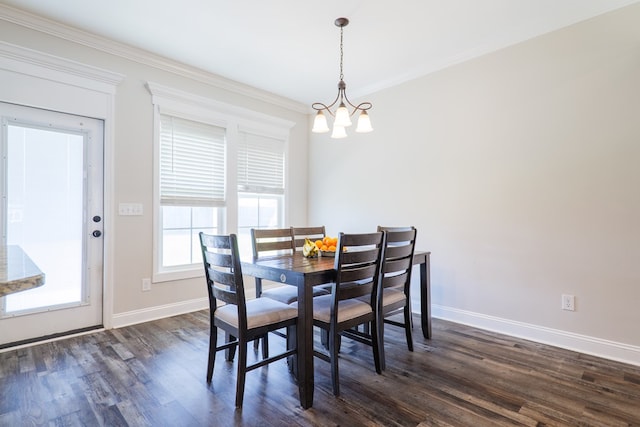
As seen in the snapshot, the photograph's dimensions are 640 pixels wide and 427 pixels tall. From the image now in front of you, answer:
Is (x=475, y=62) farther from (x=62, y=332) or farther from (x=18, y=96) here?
(x=62, y=332)

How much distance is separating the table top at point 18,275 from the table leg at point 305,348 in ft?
3.85

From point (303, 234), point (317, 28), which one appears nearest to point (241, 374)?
point (303, 234)

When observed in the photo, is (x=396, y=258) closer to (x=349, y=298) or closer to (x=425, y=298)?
(x=349, y=298)

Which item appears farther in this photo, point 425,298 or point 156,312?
point 156,312

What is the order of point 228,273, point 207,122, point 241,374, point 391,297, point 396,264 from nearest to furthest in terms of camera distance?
point 241,374 < point 228,273 < point 396,264 < point 391,297 < point 207,122

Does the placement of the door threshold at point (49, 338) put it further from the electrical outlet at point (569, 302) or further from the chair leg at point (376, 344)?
the electrical outlet at point (569, 302)

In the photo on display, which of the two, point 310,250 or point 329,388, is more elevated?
point 310,250

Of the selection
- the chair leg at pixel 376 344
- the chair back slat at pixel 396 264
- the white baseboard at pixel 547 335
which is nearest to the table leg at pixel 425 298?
the chair back slat at pixel 396 264

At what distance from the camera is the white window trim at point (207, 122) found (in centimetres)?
335

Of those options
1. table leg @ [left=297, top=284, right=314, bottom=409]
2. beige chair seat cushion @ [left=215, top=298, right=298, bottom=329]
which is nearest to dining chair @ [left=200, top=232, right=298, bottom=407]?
beige chair seat cushion @ [left=215, top=298, right=298, bottom=329]

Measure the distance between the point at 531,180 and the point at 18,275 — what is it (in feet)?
10.8

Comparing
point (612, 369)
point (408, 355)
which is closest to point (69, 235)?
point (408, 355)

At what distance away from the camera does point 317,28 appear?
2826 millimetres

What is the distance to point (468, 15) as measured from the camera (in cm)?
263
